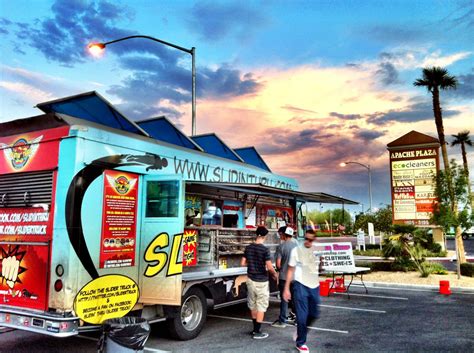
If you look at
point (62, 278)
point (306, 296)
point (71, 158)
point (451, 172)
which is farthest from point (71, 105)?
point (451, 172)

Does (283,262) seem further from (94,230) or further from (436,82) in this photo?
(436,82)

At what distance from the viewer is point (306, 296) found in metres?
6.26

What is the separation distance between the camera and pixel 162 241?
22.0 feet

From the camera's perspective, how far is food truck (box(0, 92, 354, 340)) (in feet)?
19.1

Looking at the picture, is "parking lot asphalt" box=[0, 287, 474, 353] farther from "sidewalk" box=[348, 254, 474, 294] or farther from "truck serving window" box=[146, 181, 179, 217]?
"sidewalk" box=[348, 254, 474, 294]

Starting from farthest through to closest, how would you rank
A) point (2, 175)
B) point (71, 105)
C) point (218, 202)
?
point (218, 202)
point (71, 105)
point (2, 175)

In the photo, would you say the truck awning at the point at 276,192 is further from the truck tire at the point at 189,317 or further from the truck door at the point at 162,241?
the truck tire at the point at 189,317

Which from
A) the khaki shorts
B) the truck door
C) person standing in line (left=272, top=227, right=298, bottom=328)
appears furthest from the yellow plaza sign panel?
the truck door

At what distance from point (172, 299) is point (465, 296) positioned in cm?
937

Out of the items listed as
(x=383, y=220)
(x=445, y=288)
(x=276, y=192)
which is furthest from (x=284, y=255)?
(x=383, y=220)

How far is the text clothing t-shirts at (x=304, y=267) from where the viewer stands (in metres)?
6.30

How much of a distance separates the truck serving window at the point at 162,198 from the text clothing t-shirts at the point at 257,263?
1.71 meters

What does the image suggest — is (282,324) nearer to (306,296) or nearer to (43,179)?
(306,296)

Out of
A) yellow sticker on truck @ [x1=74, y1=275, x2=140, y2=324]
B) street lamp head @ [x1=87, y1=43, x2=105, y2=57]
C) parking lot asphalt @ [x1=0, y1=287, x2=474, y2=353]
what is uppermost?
street lamp head @ [x1=87, y1=43, x2=105, y2=57]
